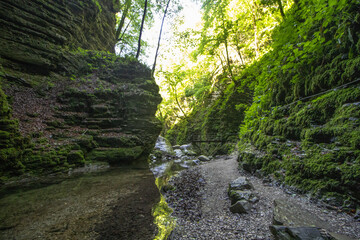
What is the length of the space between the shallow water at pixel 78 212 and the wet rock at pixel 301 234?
2.25 metres

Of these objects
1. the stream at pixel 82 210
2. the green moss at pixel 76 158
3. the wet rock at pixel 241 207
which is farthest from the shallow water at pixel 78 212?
the green moss at pixel 76 158

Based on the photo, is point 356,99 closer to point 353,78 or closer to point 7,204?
point 353,78

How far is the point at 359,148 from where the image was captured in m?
2.57

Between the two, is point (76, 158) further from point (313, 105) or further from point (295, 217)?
point (313, 105)

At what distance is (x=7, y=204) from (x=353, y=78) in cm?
869

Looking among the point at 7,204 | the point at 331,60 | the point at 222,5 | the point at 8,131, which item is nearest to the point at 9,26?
the point at 8,131

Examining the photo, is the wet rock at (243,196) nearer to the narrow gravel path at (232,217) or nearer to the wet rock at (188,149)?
the narrow gravel path at (232,217)

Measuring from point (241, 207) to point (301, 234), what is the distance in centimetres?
137

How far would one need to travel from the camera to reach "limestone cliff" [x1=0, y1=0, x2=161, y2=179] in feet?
21.4

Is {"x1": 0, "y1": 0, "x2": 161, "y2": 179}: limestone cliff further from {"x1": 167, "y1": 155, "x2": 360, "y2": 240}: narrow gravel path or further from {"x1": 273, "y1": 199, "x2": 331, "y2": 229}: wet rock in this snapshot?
{"x1": 273, "y1": 199, "x2": 331, "y2": 229}: wet rock

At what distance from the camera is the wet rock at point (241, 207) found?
10.5ft

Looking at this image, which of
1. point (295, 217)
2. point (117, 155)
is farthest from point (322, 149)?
point (117, 155)

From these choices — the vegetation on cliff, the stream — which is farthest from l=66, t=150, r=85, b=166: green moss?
the vegetation on cliff

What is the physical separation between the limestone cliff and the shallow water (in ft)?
6.83
